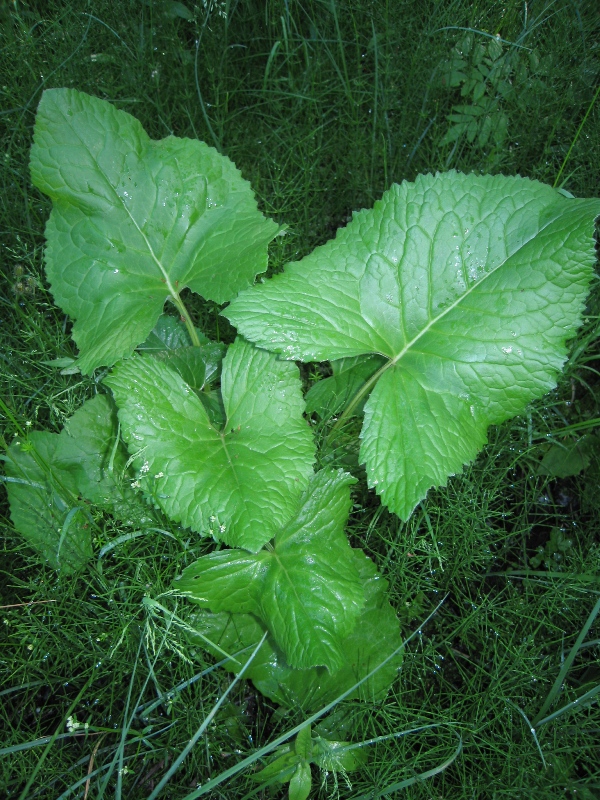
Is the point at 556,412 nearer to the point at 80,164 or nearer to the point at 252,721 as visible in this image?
the point at 252,721

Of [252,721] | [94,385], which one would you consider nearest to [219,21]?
[94,385]

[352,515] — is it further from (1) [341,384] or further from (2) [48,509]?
(2) [48,509]

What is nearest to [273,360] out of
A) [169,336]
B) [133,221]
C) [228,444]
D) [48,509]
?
[228,444]

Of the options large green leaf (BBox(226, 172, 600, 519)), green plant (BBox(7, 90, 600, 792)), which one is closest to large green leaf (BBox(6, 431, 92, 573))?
green plant (BBox(7, 90, 600, 792))

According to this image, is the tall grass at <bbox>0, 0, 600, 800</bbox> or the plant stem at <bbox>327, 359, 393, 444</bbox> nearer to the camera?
the tall grass at <bbox>0, 0, 600, 800</bbox>

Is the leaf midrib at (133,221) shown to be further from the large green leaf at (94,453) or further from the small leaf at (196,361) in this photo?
the large green leaf at (94,453)

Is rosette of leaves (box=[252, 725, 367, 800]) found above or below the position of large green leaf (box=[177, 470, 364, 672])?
below

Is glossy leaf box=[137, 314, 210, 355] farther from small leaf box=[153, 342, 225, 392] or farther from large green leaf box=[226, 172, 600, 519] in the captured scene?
large green leaf box=[226, 172, 600, 519]
